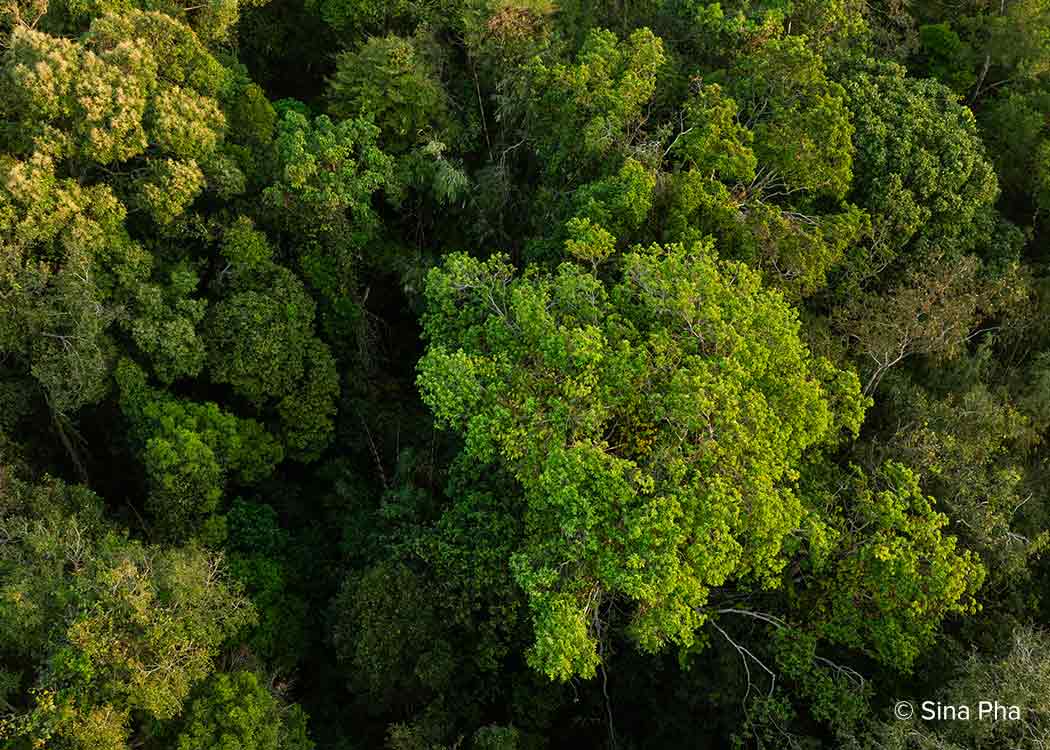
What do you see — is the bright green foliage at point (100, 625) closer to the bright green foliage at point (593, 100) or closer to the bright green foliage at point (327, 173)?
the bright green foliage at point (327, 173)

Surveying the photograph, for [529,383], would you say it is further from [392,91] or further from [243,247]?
[392,91]

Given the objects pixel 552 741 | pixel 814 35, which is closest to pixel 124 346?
pixel 552 741

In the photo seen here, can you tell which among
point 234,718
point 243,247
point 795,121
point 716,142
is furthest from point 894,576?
point 243,247

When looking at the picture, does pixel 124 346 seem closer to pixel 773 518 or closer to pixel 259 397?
pixel 259 397

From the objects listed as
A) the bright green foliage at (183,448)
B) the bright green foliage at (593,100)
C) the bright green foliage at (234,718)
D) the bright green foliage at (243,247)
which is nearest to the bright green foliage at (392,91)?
the bright green foliage at (593,100)

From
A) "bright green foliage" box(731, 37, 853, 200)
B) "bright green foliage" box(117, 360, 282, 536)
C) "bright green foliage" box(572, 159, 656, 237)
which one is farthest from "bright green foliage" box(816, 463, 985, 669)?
"bright green foliage" box(117, 360, 282, 536)
